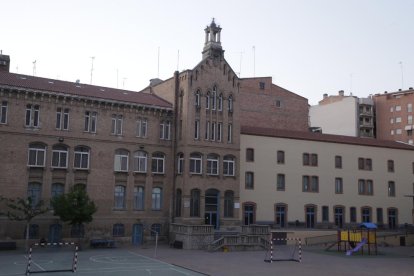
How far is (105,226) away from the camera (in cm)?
4812

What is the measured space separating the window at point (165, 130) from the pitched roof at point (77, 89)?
185cm

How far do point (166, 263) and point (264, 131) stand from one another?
26.8 m

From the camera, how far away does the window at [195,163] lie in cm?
5117

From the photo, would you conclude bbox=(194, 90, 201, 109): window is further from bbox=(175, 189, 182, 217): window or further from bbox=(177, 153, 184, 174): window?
bbox=(175, 189, 182, 217): window

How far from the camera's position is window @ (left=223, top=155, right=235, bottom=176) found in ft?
174

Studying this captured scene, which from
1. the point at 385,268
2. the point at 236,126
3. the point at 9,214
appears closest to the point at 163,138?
the point at 236,126

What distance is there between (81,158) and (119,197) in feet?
18.2

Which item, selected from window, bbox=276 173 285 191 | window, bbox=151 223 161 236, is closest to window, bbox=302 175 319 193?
window, bbox=276 173 285 191

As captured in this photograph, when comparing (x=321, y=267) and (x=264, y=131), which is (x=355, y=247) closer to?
(x=321, y=267)

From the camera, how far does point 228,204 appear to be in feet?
173

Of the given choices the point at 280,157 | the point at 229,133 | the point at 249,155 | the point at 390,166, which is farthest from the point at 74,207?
the point at 390,166

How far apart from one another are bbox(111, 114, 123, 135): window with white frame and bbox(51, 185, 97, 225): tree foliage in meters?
8.27

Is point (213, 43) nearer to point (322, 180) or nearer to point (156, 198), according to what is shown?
point (156, 198)

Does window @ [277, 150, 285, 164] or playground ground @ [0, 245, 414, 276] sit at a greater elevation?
window @ [277, 150, 285, 164]
